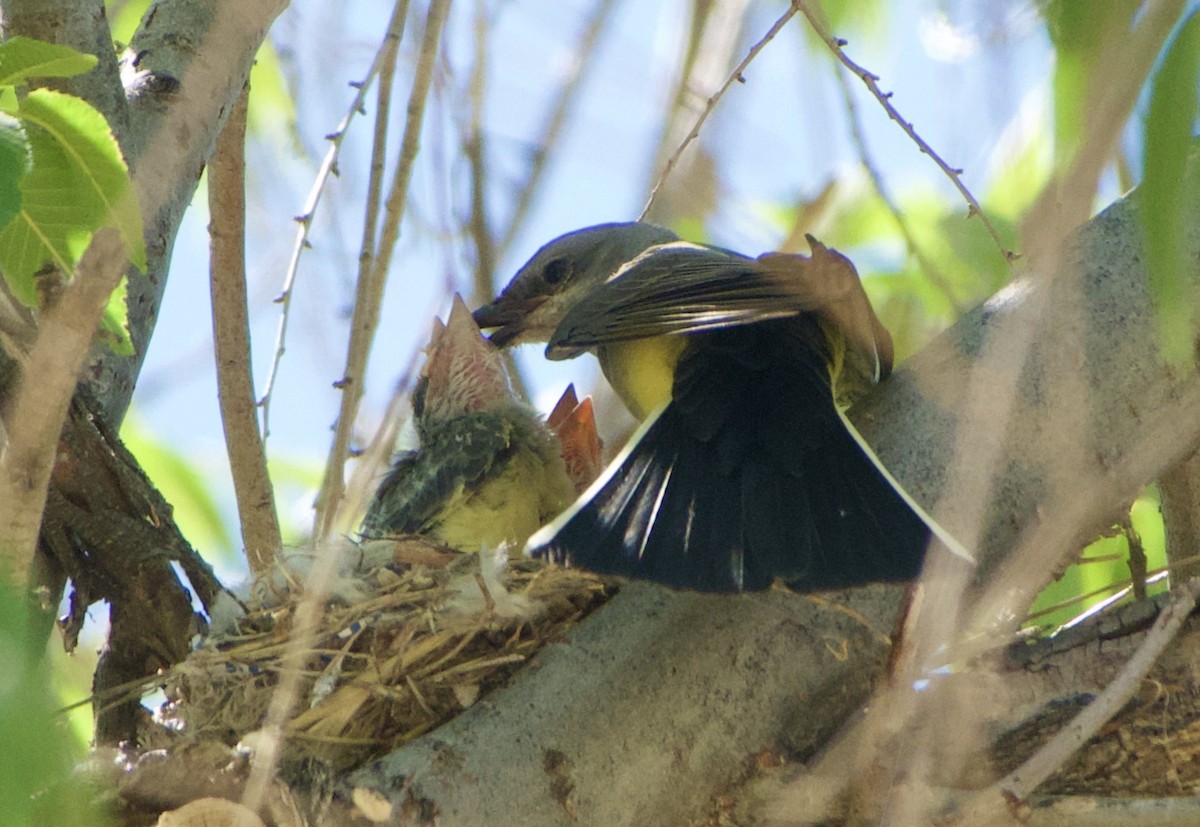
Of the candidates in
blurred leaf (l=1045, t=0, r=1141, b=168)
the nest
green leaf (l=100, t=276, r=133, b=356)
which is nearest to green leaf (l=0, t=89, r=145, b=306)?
green leaf (l=100, t=276, r=133, b=356)

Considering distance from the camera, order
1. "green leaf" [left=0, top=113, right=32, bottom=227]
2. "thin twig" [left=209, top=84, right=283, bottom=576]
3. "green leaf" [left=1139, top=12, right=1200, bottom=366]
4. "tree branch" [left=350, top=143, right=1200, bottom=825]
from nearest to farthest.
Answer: "green leaf" [left=1139, top=12, right=1200, bottom=366]
"green leaf" [left=0, top=113, right=32, bottom=227]
"tree branch" [left=350, top=143, right=1200, bottom=825]
"thin twig" [left=209, top=84, right=283, bottom=576]

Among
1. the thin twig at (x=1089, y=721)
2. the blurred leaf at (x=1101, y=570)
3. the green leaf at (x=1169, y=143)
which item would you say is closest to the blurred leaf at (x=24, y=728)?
the green leaf at (x=1169, y=143)

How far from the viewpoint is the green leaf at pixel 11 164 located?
5.28 ft

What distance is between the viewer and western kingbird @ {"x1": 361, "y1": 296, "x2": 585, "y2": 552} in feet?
11.0

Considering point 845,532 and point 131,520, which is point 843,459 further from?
point 131,520

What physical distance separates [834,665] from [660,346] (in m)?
1.15

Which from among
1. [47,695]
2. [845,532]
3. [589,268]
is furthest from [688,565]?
[589,268]

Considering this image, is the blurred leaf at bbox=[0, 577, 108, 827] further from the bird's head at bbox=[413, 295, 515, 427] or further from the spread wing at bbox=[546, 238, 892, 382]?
the bird's head at bbox=[413, 295, 515, 427]

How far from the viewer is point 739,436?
2.54m

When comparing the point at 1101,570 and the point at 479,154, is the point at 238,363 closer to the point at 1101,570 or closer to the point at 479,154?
the point at 479,154

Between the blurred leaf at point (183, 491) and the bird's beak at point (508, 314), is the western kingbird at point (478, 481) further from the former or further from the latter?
the blurred leaf at point (183, 491)

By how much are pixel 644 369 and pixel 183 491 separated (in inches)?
63.9

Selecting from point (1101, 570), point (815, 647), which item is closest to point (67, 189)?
point (815, 647)

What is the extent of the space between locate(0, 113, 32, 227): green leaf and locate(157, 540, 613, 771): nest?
0.95m
